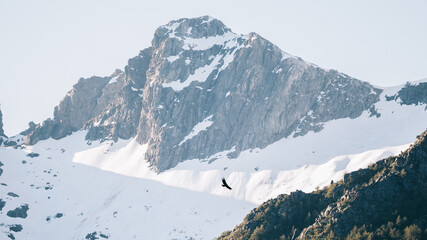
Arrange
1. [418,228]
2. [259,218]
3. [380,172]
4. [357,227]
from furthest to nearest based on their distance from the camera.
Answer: [259,218], [380,172], [357,227], [418,228]

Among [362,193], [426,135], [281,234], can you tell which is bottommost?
[281,234]

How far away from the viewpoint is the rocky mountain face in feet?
491

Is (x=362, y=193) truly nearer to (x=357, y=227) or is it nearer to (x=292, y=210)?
(x=357, y=227)

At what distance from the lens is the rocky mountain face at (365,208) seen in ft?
491

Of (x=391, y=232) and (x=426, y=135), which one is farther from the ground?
(x=426, y=135)

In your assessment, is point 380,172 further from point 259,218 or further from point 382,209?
point 259,218

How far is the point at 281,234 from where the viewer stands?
170 m

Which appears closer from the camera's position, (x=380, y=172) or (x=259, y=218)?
(x=380, y=172)

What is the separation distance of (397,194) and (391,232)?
11980 mm

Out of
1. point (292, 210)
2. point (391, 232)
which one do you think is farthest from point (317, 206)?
point (391, 232)

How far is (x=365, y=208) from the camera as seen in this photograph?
517 ft

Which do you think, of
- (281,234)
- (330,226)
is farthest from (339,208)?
(281,234)

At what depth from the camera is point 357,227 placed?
15425 centimetres

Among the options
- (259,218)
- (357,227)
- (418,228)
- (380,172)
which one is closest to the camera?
(418,228)
